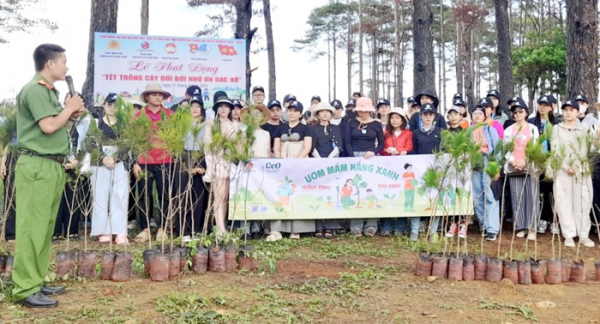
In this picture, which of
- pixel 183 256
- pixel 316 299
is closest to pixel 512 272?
pixel 316 299

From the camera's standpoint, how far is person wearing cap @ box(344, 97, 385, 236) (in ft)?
22.2

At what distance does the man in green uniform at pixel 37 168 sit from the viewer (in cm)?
359

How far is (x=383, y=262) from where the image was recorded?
5262mm

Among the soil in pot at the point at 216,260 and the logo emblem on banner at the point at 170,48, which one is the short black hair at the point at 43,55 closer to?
the soil in pot at the point at 216,260

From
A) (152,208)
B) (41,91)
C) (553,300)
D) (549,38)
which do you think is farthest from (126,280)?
(549,38)

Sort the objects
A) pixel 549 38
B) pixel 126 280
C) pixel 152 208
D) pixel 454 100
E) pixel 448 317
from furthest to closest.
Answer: pixel 549 38, pixel 454 100, pixel 152 208, pixel 126 280, pixel 448 317

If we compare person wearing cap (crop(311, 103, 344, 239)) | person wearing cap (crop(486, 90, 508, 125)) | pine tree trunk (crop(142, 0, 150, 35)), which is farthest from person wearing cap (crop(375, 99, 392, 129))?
pine tree trunk (crop(142, 0, 150, 35))

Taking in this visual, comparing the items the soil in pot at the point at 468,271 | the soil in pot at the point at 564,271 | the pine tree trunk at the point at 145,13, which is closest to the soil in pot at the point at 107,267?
the soil in pot at the point at 468,271

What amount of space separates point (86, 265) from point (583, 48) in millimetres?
7771

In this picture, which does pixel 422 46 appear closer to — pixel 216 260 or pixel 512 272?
pixel 512 272

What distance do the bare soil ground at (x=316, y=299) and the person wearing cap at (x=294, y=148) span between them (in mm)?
1653

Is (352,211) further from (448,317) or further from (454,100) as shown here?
(448,317)

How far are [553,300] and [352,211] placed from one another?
2.97 meters

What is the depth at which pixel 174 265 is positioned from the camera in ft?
14.2
